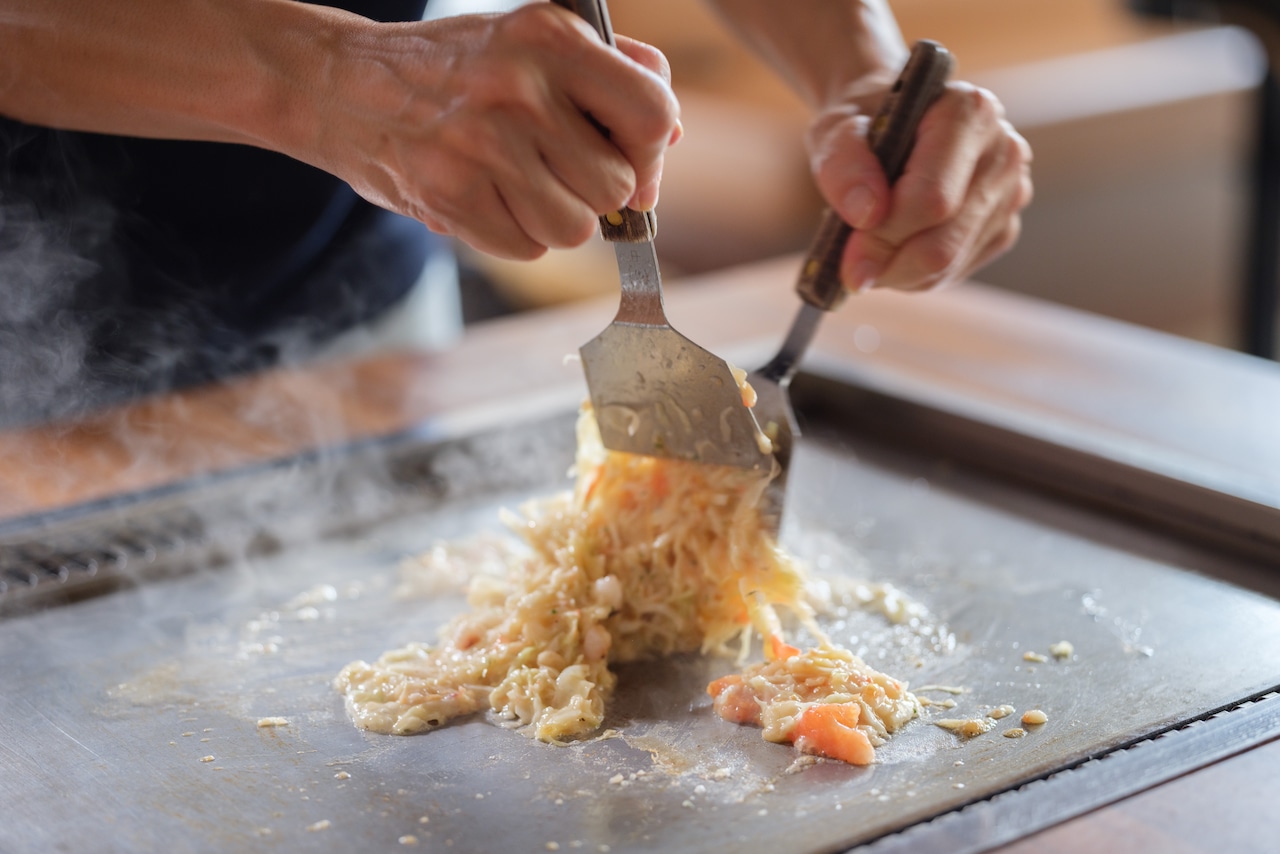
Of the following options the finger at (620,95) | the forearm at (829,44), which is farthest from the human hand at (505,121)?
the forearm at (829,44)

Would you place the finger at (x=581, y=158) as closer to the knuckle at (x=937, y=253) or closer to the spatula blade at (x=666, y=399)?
the spatula blade at (x=666, y=399)

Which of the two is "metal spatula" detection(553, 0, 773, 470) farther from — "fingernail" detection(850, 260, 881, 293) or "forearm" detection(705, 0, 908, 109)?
"forearm" detection(705, 0, 908, 109)

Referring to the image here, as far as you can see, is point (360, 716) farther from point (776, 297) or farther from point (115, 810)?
point (776, 297)

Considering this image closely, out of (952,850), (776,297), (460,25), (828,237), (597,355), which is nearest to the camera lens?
(952,850)

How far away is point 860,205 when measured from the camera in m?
1.54

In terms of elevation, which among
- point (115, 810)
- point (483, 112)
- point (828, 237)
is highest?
point (483, 112)

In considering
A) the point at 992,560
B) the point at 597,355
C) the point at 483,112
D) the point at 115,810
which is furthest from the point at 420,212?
the point at 992,560

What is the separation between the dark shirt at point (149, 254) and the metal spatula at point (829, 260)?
834 millimetres

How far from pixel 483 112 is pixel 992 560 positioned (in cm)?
96

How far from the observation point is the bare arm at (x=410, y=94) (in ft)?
3.70

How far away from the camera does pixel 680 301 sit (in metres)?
2.68

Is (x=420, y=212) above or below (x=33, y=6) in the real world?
below

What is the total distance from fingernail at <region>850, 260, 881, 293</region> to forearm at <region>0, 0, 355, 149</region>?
0.70m

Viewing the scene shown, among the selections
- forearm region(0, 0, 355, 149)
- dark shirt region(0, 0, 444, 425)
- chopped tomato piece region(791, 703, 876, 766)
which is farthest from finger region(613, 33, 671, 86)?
dark shirt region(0, 0, 444, 425)
